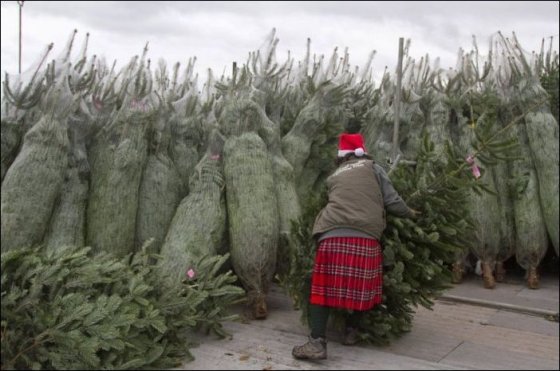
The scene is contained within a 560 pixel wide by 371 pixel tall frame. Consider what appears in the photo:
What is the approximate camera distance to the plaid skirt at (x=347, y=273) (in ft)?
14.5

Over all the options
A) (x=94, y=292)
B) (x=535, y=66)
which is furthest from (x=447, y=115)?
(x=94, y=292)

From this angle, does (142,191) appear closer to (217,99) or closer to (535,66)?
(217,99)

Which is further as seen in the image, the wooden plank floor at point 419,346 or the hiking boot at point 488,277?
the hiking boot at point 488,277

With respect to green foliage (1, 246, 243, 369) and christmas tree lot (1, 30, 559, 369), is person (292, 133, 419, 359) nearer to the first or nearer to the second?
christmas tree lot (1, 30, 559, 369)

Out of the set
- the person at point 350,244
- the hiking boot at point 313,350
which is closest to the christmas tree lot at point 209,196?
the person at point 350,244

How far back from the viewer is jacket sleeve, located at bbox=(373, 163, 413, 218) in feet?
14.8

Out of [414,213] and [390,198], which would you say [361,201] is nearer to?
[390,198]

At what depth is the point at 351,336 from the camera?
15.9 feet

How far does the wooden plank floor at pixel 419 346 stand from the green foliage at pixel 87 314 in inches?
13.5

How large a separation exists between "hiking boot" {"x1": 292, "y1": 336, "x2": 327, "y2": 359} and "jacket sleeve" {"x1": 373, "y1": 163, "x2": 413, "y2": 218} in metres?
1.08

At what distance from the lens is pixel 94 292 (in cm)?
415

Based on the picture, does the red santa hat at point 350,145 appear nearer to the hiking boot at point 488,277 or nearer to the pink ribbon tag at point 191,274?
the pink ribbon tag at point 191,274

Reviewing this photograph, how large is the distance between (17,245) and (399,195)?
285 cm

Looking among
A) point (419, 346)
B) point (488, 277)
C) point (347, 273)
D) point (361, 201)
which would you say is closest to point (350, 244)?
point (347, 273)
